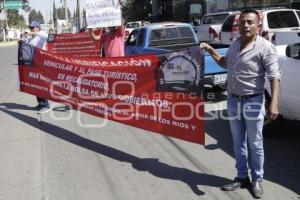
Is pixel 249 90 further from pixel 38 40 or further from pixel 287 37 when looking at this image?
pixel 38 40

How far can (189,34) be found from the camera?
13.8 metres

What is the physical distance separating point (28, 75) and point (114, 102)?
2975 millimetres

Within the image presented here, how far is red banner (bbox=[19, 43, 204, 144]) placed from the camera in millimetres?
5961

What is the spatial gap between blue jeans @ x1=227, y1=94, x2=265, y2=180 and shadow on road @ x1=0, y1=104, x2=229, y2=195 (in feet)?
1.54

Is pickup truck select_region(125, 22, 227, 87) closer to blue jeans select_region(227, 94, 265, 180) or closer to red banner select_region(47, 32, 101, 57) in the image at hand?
red banner select_region(47, 32, 101, 57)

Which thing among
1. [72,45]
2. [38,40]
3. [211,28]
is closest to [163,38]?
[72,45]

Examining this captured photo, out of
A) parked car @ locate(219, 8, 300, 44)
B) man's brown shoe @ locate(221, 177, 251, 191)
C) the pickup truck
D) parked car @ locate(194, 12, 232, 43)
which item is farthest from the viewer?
parked car @ locate(194, 12, 232, 43)

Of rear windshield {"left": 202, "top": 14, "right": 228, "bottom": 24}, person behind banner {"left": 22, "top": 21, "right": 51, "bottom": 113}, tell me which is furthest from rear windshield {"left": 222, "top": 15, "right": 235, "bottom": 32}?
person behind banner {"left": 22, "top": 21, "right": 51, "bottom": 113}

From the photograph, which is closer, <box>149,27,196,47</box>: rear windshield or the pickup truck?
the pickup truck

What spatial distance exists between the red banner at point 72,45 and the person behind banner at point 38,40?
115 cm

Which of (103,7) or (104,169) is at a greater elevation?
(103,7)

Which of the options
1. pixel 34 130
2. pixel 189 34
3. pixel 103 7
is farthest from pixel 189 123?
pixel 189 34

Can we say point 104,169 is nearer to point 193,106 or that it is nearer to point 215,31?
point 193,106

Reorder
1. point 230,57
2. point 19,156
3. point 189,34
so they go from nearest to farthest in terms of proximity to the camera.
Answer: point 230,57
point 19,156
point 189,34
